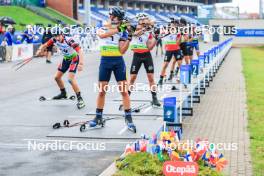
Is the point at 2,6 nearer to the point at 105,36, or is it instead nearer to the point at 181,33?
the point at 181,33

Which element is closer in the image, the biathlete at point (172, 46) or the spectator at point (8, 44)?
the biathlete at point (172, 46)

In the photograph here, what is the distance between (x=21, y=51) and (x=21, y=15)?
949 inches

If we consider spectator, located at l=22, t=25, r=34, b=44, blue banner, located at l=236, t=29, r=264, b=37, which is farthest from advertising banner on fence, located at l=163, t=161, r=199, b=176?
blue banner, located at l=236, t=29, r=264, b=37

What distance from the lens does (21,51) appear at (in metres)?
33.1

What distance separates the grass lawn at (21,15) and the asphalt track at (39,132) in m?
33.8

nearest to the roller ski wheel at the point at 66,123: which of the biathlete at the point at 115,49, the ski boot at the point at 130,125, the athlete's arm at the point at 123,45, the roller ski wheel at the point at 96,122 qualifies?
the roller ski wheel at the point at 96,122

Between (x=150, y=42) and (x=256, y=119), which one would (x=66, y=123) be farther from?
(x=256, y=119)

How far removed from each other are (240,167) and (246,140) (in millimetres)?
2038

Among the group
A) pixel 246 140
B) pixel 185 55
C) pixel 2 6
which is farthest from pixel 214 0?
pixel 246 140

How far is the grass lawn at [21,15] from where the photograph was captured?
5371 centimetres

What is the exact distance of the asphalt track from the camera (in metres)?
7.77

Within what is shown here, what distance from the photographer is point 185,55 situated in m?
19.2

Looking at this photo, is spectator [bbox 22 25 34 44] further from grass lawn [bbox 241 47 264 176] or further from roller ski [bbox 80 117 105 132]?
roller ski [bbox 80 117 105 132]

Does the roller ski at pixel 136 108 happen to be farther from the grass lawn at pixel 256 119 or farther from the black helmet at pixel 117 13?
the black helmet at pixel 117 13
